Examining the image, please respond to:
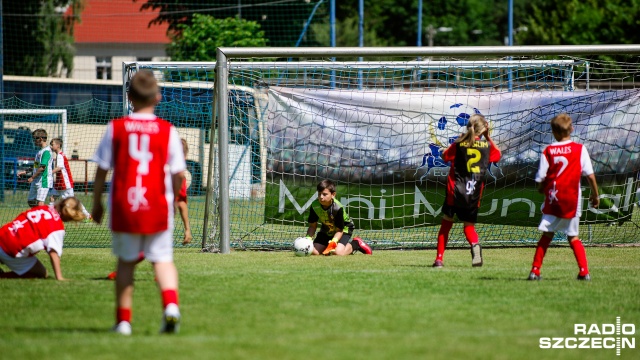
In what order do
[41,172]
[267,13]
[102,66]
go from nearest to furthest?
[41,172] < [267,13] < [102,66]

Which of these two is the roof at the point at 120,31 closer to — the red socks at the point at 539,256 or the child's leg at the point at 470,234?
the child's leg at the point at 470,234

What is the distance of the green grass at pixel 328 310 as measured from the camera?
5.29 metres

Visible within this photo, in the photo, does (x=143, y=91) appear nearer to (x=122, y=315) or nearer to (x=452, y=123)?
(x=122, y=315)

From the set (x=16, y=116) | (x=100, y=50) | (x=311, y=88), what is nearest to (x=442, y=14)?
(x=100, y=50)

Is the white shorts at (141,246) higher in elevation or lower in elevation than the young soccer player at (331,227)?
higher

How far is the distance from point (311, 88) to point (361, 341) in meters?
8.04

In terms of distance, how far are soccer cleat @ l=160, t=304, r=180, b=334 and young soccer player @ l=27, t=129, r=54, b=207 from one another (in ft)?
35.2

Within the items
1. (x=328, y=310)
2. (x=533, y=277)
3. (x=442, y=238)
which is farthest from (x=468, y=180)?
(x=328, y=310)

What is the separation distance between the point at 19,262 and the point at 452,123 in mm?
6784

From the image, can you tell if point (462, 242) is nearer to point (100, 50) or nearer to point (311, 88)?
point (311, 88)

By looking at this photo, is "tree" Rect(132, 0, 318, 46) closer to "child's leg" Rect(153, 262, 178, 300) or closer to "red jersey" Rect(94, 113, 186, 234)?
"red jersey" Rect(94, 113, 186, 234)

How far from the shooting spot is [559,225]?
8703 mm

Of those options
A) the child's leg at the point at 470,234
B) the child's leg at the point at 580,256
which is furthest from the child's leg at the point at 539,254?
the child's leg at the point at 470,234

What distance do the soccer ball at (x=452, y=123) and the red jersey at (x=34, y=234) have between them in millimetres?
6326
